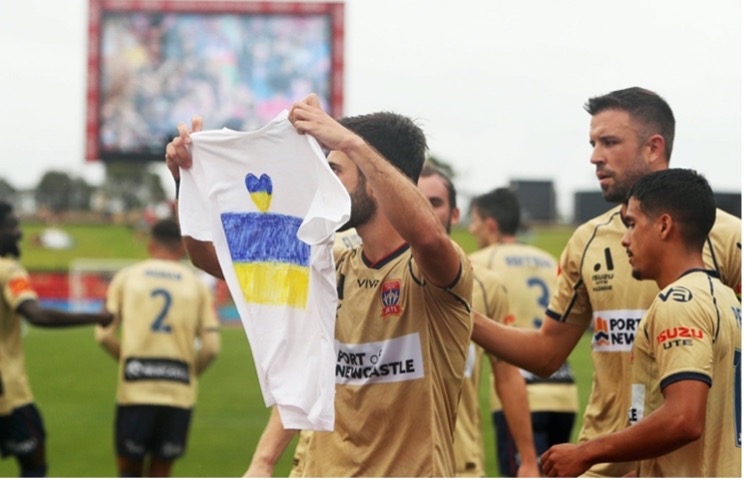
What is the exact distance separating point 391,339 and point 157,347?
5.59 metres

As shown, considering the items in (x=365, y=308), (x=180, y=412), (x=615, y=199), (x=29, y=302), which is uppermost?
(x=615, y=199)

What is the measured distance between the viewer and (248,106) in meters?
24.6

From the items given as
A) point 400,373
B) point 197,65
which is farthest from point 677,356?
point 197,65

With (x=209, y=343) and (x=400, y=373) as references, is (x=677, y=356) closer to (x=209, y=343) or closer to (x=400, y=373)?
(x=400, y=373)

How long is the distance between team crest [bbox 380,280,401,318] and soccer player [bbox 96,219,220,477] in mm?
5459

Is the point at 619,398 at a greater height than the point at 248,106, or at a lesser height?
lesser

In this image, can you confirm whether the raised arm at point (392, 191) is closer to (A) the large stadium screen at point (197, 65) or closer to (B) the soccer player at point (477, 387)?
(B) the soccer player at point (477, 387)

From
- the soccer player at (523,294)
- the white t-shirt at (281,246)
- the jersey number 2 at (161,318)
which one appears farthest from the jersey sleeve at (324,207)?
the jersey number 2 at (161,318)

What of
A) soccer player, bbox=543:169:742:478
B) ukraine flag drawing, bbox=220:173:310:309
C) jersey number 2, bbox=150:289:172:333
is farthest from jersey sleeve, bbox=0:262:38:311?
soccer player, bbox=543:169:742:478

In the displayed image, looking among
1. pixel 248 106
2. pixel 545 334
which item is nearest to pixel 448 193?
pixel 545 334

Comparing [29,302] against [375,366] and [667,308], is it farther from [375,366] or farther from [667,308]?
[667,308]

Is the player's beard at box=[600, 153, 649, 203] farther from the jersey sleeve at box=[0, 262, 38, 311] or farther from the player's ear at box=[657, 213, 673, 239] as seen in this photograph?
the jersey sleeve at box=[0, 262, 38, 311]

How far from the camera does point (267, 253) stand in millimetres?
3992

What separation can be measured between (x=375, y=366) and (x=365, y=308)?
20 cm
